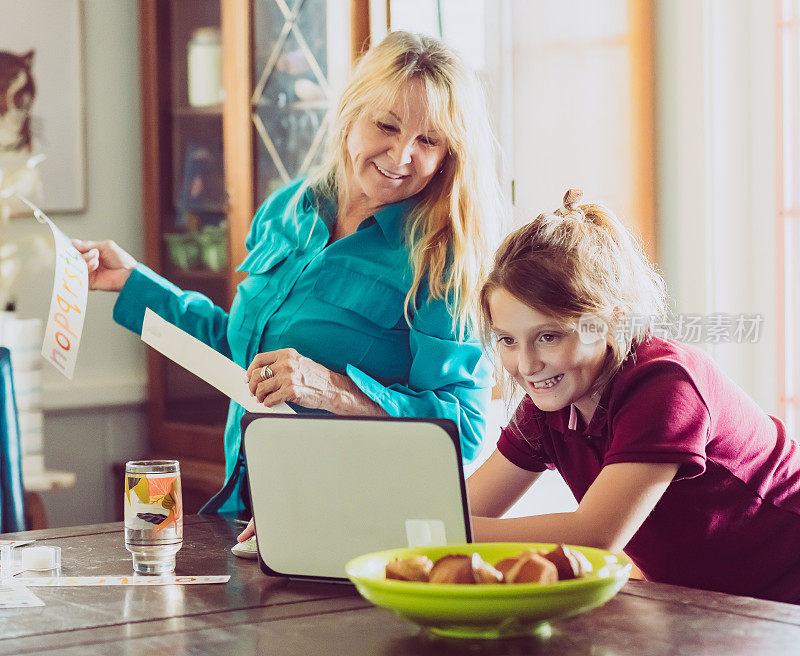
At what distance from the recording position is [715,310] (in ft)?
9.14

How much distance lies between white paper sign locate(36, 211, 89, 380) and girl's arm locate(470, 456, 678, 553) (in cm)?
60

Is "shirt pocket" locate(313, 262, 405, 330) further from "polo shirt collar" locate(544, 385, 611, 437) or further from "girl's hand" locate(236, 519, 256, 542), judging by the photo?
"girl's hand" locate(236, 519, 256, 542)

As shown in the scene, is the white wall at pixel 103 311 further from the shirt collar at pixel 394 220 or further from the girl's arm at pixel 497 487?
the girl's arm at pixel 497 487

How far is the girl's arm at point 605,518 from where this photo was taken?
1.30 m

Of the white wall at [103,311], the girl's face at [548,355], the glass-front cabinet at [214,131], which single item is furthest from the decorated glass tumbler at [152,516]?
the white wall at [103,311]

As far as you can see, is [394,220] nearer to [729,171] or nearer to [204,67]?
[729,171]

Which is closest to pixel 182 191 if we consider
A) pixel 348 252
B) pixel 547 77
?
pixel 547 77

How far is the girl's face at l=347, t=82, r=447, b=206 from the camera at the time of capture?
1.76 m

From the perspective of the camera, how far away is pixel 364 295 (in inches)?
71.7

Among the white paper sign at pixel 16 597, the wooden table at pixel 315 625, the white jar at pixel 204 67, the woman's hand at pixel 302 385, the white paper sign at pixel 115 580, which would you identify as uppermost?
the white jar at pixel 204 67

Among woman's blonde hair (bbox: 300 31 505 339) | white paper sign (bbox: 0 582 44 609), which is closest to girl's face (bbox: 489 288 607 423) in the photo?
woman's blonde hair (bbox: 300 31 505 339)

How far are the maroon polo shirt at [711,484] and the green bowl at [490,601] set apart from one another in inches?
16.2

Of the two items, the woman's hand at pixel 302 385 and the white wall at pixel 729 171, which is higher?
the white wall at pixel 729 171

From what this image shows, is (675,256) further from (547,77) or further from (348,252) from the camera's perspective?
(348,252)
